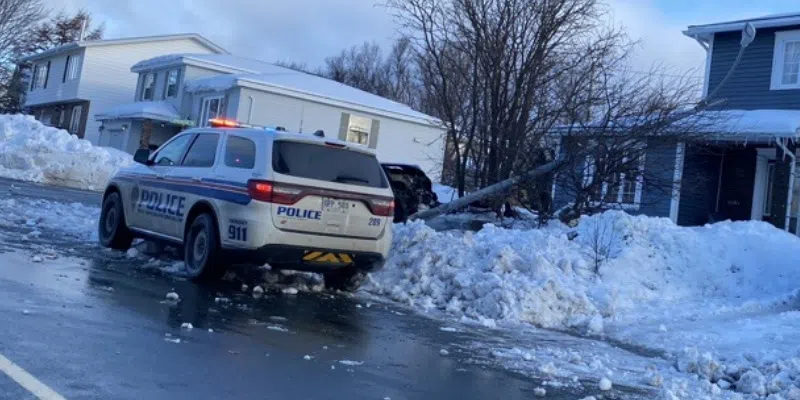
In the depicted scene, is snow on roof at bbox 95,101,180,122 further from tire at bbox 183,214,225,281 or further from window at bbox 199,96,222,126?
tire at bbox 183,214,225,281

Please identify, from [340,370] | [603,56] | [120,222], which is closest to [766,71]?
[603,56]

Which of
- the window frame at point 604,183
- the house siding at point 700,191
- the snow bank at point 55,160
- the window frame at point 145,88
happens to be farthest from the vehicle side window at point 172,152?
the window frame at point 145,88

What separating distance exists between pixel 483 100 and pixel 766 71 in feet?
27.6

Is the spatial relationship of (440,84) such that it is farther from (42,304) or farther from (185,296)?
(42,304)

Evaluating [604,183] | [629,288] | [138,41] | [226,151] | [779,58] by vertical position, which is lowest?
[629,288]

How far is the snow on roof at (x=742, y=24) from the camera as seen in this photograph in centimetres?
2136

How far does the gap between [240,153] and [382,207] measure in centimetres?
172

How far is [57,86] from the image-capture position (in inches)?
2076

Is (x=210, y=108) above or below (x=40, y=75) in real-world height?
below

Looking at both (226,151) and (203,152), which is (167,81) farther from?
(226,151)

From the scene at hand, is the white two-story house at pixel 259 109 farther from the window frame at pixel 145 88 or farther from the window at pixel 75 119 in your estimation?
the window at pixel 75 119

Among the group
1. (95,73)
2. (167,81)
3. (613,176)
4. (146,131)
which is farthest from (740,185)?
(95,73)

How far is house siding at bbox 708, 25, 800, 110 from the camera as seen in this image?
70.8 feet

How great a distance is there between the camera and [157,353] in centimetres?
608
